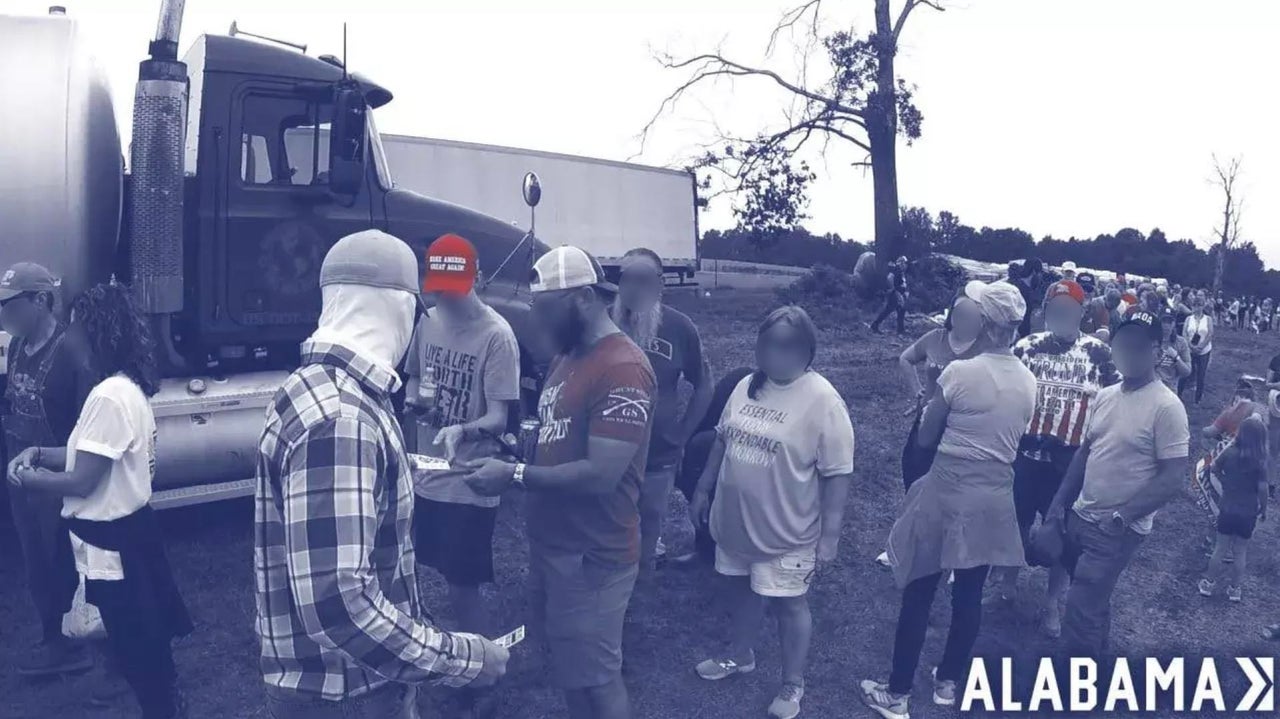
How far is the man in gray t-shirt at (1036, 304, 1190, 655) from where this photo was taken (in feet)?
12.6

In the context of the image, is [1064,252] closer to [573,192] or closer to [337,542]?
[573,192]

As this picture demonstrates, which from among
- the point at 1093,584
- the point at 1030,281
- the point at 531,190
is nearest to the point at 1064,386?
the point at 1093,584

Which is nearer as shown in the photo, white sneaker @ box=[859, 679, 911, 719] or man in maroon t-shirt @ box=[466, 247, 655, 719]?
man in maroon t-shirt @ box=[466, 247, 655, 719]

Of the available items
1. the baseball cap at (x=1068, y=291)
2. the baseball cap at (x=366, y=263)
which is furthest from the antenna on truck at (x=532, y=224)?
the baseball cap at (x=366, y=263)

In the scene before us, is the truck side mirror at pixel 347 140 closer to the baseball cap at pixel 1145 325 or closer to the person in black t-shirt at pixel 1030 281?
the baseball cap at pixel 1145 325

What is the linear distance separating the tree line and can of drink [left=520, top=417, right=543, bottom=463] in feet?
86.6

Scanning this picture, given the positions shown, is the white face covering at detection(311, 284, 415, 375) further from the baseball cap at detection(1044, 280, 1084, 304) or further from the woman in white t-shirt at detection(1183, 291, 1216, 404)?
the woman in white t-shirt at detection(1183, 291, 1216, 404)

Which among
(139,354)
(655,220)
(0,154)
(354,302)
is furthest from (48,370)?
(655,220)

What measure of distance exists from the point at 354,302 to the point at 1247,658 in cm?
504

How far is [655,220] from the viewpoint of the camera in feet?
78.1

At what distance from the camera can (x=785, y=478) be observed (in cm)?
370

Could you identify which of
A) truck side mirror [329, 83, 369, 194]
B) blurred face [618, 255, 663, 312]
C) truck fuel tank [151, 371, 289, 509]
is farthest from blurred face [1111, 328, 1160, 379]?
truck fuel tank [151, 371, 289, 509]

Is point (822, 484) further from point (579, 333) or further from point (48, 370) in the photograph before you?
point (48, 370)

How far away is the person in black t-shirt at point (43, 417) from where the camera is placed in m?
3.95
